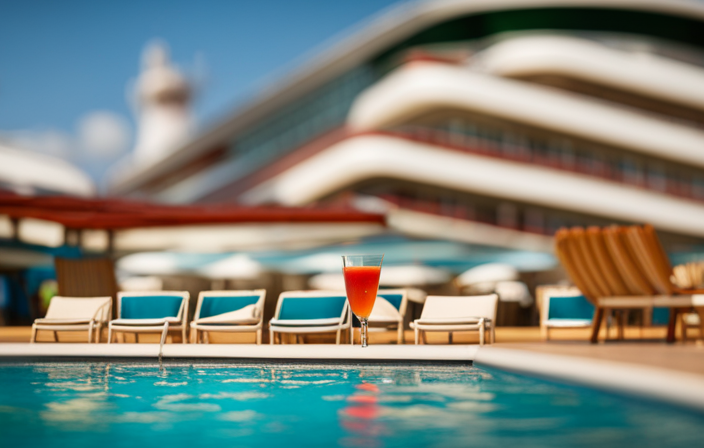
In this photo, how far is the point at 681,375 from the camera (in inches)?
194

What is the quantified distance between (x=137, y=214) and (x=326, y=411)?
31.3ft

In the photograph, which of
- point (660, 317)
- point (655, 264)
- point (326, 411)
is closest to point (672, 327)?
point (655, 264)

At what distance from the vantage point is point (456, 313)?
31.0 ft

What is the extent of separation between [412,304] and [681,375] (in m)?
7.86

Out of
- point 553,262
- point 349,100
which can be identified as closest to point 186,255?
point 553,262

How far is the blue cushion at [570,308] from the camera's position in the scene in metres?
10.9

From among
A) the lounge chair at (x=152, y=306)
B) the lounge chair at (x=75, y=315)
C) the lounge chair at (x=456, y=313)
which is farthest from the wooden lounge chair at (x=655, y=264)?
the lounge chair at (x=75, y=315)

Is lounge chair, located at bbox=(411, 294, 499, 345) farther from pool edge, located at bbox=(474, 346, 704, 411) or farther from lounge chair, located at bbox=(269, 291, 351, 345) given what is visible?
pool edge, located at bbox=(474, 346, 704, 411)

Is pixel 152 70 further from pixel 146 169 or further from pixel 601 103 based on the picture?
pixel 601 103

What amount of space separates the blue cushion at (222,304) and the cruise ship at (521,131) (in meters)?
14.9

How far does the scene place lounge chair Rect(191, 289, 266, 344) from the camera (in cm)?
962

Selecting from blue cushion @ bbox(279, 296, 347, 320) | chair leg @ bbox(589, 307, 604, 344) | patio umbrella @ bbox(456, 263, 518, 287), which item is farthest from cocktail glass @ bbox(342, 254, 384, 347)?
patio umbrella @ bbox(456, 263, 518, 287)

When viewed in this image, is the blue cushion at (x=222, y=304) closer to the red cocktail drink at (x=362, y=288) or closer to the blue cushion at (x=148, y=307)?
the blue cushion at (x=148, y=307)

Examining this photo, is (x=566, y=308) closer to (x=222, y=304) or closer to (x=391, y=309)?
(x=391, y=309)
